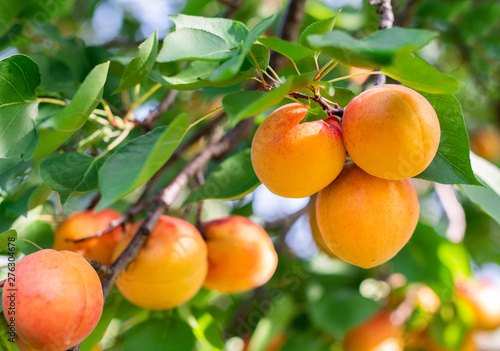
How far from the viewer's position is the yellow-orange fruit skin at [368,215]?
2.12ft

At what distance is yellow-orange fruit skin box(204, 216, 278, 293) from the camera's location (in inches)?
37.0

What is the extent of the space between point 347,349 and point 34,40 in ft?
4.46

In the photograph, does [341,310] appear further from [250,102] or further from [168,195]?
[250,102]

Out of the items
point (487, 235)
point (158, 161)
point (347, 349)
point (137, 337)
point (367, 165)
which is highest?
point (158, 161)

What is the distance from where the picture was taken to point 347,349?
54.9 inches

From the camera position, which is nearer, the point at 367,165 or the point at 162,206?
the point at 367,165

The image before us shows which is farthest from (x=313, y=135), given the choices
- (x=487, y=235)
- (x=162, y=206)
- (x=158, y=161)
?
(x=487, y=235)

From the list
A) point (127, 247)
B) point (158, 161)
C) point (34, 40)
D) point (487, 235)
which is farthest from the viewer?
point (487, 235)

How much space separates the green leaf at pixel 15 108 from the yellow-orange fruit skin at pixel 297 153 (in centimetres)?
40

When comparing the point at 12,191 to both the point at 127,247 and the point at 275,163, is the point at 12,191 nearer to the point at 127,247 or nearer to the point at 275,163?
the point at 127,247

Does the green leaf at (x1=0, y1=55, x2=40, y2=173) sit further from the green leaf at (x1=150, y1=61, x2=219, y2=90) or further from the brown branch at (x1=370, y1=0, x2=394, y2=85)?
the brown branch at (x1=370, y1=0, x2=394, y2=85)

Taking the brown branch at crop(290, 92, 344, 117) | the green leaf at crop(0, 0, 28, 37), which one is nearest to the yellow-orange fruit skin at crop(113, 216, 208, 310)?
the brown branch at crop(290, 92, 344, 117)

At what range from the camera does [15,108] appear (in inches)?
29.8

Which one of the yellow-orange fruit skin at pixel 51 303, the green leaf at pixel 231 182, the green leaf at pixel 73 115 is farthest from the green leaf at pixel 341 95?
the yellow-orange fruit skin at pixel 51 303
